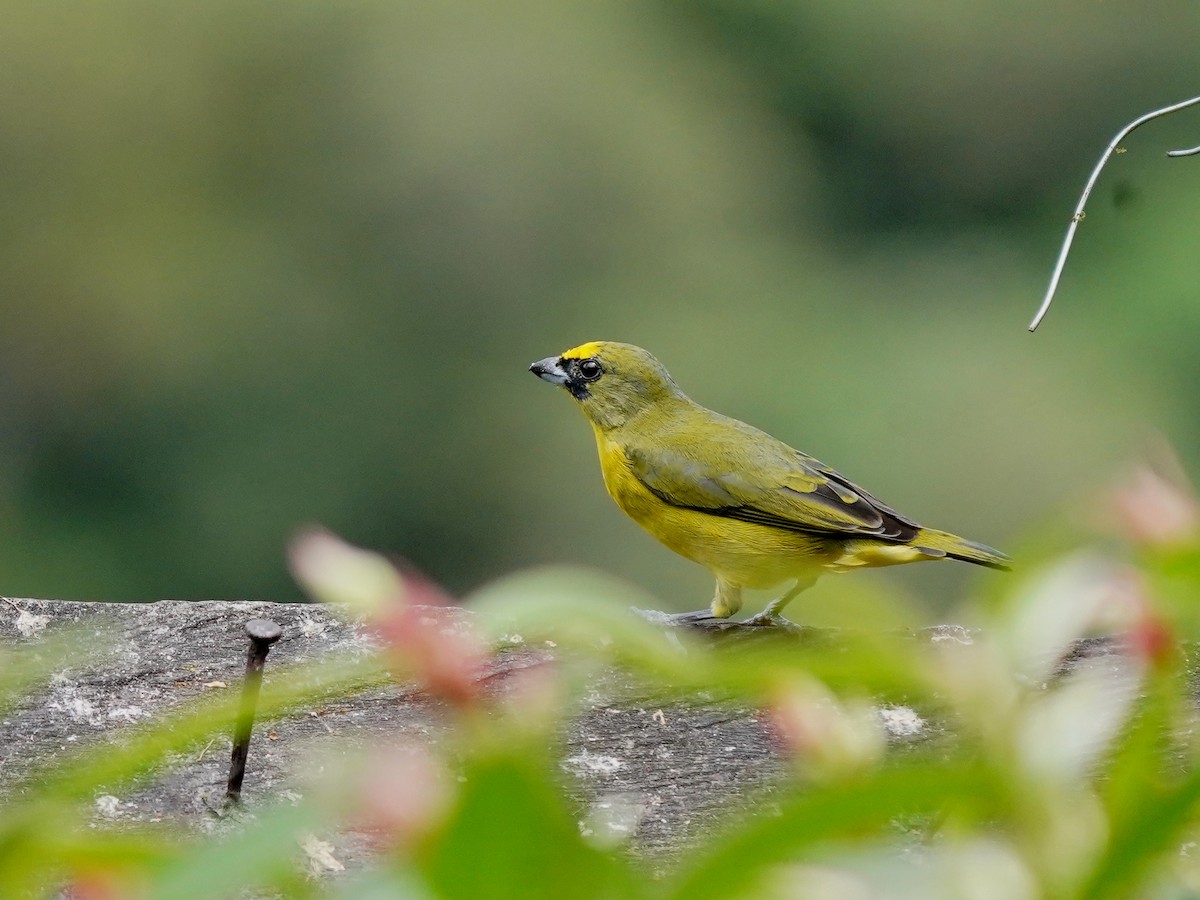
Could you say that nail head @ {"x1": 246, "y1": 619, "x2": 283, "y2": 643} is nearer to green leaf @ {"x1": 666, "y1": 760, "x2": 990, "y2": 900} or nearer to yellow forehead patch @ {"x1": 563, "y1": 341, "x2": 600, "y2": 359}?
green leaf @ {"x1": 666, "y1": 760, "x2": 990, "y2": 900}

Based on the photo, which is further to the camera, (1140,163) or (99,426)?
(1140,163)

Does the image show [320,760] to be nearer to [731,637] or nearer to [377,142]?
[731,637]

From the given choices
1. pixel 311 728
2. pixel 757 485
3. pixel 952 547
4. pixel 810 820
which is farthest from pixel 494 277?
pixel 810 820

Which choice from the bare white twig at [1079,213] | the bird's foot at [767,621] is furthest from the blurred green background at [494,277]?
the bare white twig at [1079,213]

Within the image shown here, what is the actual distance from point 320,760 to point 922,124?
14.6 m

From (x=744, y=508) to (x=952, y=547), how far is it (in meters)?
0.51

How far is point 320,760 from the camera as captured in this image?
2.31 metres

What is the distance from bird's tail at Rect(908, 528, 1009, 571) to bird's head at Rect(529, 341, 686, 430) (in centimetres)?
88

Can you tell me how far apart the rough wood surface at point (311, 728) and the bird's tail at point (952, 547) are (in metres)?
0.64

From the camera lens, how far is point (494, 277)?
501 inches

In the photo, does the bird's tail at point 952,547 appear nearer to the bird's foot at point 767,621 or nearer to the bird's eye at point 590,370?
the bird's foot at point 767,621

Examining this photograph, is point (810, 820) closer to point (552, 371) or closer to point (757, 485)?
point (757, 485)

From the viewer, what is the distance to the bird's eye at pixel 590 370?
4164mm

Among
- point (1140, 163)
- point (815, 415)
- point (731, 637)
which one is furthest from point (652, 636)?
point (1140, 163)
